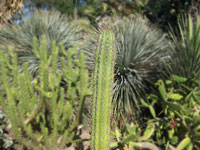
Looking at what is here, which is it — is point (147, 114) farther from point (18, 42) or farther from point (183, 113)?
point (18, 42)

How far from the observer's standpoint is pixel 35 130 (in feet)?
13.1

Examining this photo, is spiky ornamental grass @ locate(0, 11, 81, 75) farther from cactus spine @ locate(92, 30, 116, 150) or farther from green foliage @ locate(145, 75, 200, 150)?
cactus spine @ locate(92, 30, 116, 150)

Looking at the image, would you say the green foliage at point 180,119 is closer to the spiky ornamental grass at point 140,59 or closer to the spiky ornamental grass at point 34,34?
the spiky ornamental grass at point 140,59

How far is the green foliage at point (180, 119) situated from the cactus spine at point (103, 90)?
3.73ft

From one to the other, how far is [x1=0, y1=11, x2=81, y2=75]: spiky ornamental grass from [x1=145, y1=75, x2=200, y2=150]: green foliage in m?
4.14

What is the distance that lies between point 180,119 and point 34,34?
5185 mm

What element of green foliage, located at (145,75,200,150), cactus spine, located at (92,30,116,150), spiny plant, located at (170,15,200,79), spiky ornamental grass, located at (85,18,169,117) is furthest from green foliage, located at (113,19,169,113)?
cactus spine, located at (92,30,116,150)

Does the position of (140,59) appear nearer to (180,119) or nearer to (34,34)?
(180,119)

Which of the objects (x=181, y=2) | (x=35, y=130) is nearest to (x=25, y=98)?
(x=35, y=130)

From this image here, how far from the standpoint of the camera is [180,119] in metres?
2.39

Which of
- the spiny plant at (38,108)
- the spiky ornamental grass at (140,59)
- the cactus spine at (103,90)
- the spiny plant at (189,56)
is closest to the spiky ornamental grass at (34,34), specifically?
the spiny plant at (38,108)

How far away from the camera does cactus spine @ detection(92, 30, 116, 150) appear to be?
1323 mm

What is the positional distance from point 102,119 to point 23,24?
610 cm

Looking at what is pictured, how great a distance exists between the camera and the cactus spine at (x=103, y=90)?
4.34ft
